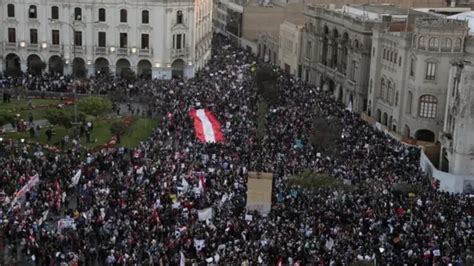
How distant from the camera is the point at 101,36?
78.1 metres

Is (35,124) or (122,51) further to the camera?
(122,51)

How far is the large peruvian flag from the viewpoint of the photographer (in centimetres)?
5020

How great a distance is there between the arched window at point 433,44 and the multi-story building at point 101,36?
2865cm

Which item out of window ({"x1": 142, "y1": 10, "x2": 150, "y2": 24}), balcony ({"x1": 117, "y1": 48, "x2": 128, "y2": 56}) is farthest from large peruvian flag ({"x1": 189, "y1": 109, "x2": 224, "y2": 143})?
balcony ({"x1": 117, "y1": 48, "x2": 128, "y2": 56})

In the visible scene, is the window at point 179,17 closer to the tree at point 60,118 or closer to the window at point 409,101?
the window at point 409,101

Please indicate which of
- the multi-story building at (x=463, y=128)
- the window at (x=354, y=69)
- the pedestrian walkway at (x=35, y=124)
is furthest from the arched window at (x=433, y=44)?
the pedestrian walkway at (x=35, y=124)

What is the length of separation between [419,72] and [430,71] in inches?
30.7

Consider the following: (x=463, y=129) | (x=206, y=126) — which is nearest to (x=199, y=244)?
(x=463, y=129)

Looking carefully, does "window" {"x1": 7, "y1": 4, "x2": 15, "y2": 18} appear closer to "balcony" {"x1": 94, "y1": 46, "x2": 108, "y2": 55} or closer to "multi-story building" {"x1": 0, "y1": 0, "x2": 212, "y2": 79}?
"multi-story building" {"x1": 0, "y1": 0, "x2": 212, "y2": 79}

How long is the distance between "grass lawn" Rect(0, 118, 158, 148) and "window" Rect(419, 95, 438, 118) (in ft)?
59.8

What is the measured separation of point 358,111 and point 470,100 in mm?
22226

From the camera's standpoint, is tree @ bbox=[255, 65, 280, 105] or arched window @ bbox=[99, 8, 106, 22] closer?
tree @ bbox=[255, 65, 280, 105]

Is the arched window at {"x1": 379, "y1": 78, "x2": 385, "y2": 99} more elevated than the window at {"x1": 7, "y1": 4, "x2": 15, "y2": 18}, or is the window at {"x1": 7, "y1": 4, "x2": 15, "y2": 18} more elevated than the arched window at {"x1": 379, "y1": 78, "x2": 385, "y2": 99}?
the window at {"x1": 7, "y1": 4, "x2": 15, "y2": 18}

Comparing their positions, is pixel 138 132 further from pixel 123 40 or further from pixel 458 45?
pixel 123 40
